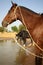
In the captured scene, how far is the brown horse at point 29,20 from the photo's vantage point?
19.9ft

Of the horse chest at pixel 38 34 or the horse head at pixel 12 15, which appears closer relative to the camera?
the horse chest at pixel 38 34

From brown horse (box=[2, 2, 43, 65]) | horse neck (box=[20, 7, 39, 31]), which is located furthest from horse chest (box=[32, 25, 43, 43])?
horse neck (box=[20, 7, 39, 31])

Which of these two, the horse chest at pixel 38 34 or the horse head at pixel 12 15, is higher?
the horse head at pixel 12 15

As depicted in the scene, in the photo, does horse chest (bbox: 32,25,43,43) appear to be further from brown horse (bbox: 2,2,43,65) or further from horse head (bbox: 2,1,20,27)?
horse head (bbox: 2,1,20,27)

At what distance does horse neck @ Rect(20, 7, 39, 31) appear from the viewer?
6272mm

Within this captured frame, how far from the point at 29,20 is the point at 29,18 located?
8 cm

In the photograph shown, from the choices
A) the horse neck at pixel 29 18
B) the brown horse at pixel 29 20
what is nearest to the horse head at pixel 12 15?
the brown horse at pixel 29 20

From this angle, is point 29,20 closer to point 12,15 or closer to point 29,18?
point 29,18

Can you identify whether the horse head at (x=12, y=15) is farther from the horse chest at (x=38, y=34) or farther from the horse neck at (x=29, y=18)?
the horse chest at (x=38, y=34)

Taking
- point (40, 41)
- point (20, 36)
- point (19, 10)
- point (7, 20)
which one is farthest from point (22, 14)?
point (20, 36)

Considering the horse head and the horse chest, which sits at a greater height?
the horse head

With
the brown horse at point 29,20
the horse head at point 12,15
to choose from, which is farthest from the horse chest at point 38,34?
the horse head at point 12,15

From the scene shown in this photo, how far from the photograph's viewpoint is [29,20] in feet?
21.0

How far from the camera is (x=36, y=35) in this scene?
6086 mm
